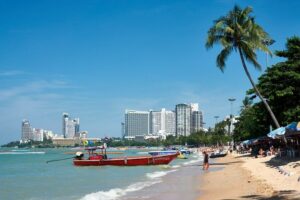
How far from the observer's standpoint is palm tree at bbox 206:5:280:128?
3136cm

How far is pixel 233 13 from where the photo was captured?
3225 cm

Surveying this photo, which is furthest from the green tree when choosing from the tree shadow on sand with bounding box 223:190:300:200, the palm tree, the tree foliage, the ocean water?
the tree shadow on sand with bounding box 223:190:300:200

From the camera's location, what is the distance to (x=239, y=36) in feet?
103

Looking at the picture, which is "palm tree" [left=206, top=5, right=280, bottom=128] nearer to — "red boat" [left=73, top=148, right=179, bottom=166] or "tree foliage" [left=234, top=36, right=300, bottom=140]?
"tree foliage" [left=234, top=36, right=300, bottom=140]

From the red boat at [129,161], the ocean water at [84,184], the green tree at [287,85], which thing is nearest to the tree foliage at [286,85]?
the green tree at [287,85]

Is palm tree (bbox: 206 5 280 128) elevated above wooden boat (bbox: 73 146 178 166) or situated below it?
above

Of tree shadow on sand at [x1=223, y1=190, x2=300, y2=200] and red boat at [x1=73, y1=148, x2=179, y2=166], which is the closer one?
tree shadow on sand at [x1=223, y1=190, x2=300, y2=200]

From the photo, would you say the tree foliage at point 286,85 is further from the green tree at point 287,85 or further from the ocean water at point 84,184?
the ocean water at point 84,184

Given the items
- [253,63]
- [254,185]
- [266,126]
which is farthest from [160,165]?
[254,185]

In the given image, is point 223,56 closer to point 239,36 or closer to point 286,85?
point 239,36

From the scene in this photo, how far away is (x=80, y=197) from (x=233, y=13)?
18.3m

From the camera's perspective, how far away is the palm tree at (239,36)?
31.4m

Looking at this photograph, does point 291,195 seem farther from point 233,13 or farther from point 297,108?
point 297,108

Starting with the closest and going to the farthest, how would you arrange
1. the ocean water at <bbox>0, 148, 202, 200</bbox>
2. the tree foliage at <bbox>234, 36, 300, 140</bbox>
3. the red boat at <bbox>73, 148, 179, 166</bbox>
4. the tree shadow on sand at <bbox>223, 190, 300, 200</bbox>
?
the tree shadow on sand at <bbox>223, 190, 300, 200</bbox>
the ocean water at <bbox>0, 148, 202, 200</bbox>
the tree foliage at <bbox>234, 36, 300, 140</bbox>
the red boat at <bbox>73, 148, 179, 166</bbox>
